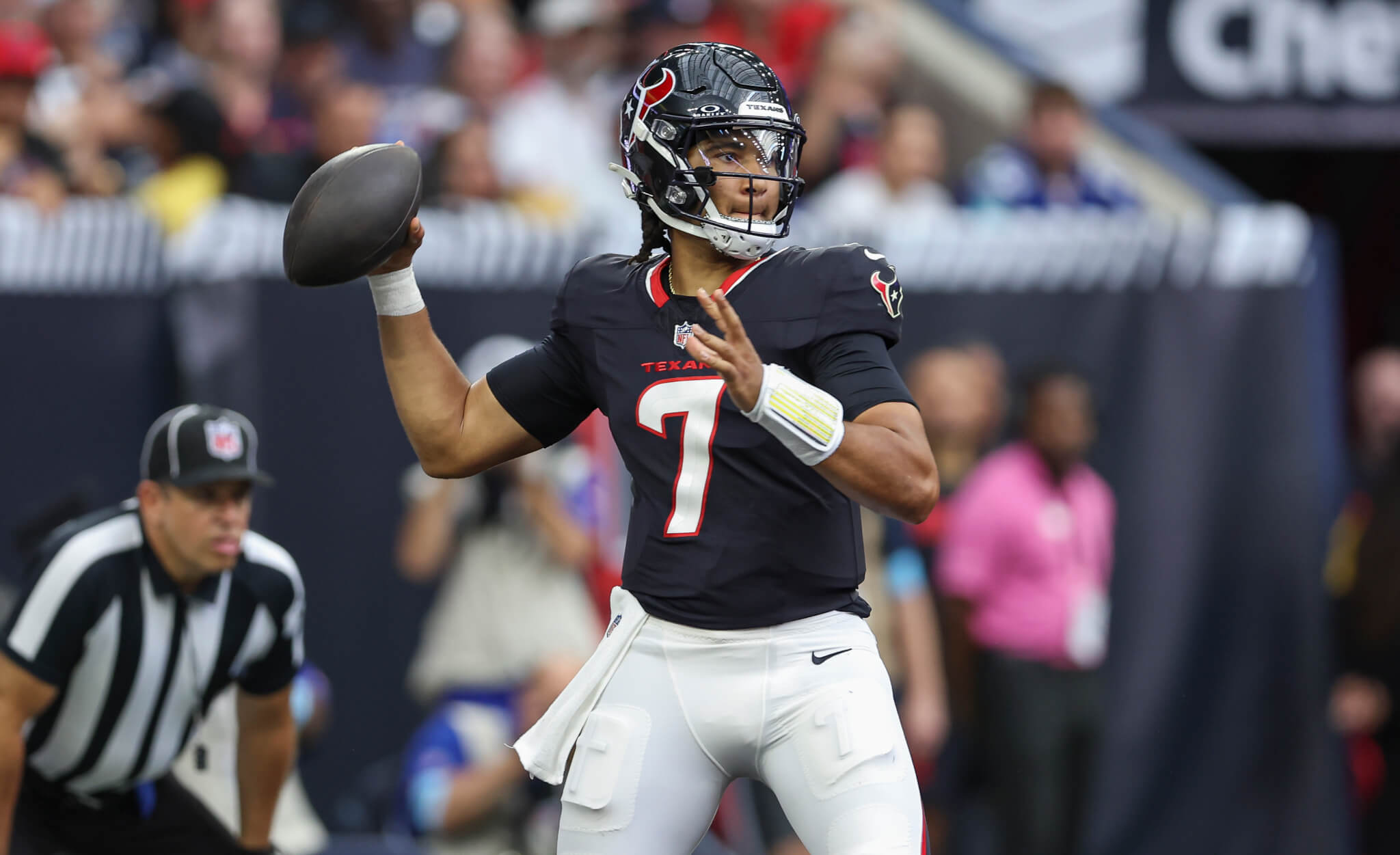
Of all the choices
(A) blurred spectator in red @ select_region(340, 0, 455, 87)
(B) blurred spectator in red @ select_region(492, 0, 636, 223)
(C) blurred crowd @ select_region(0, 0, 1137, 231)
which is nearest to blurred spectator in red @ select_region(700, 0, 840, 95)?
(C) blurred crowd @ select_region(0, 0, 1137, 231)

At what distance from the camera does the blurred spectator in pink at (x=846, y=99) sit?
7.05m

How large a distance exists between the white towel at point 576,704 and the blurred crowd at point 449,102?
11.6ft

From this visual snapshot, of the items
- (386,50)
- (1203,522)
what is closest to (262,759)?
(1203,522)

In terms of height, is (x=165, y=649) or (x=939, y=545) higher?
(x=165, y=649)

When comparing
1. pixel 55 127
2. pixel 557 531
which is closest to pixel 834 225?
pixel 557 531

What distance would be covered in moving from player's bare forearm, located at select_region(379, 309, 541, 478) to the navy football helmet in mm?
443

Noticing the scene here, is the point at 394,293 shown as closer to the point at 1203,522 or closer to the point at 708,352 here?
the point at 708,352

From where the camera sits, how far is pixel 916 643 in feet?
19.9

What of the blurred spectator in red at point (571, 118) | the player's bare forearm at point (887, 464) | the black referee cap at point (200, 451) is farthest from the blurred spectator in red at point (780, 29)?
the player's bare forearm at point (887, 464)

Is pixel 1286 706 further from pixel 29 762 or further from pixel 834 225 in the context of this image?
pixel 29 762

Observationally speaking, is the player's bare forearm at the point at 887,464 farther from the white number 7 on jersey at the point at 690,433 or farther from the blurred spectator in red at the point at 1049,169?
the blurred spectator in red at the point at 1049,169

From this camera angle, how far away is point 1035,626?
6.19m

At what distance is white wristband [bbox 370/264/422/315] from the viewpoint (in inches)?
118

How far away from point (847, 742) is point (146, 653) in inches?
75.7
